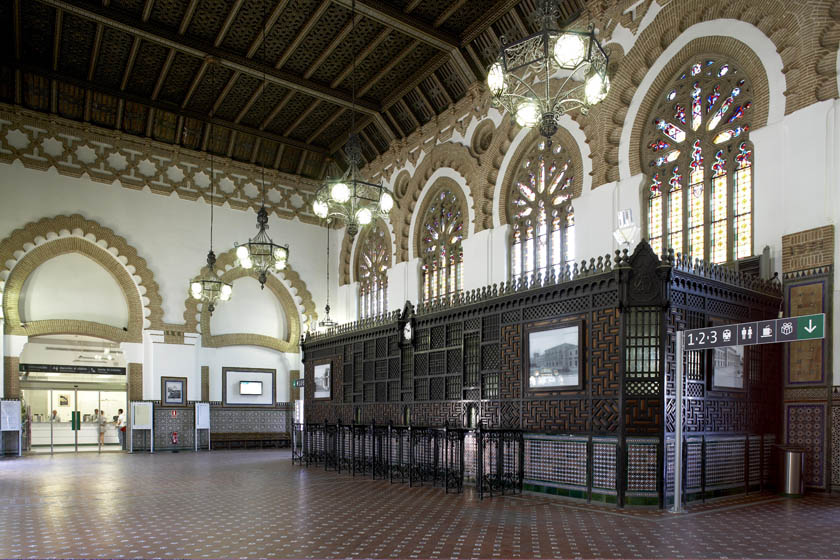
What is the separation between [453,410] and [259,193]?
13296 mm

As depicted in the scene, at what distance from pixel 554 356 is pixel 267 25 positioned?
435 inches

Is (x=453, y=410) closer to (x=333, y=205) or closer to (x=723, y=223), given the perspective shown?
(x=333, y=205)

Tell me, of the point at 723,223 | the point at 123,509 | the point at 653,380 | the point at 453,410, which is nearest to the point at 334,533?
the point at 123,509

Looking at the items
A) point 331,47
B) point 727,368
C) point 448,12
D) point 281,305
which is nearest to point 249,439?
point 281,305

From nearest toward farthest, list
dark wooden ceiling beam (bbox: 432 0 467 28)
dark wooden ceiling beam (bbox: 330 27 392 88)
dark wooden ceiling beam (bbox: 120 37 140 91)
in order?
dark wooden ceiling beam (bbox: 432 0 467 28)
dark wooden ceiling beam (bbox: 330 27 392 88)
dark wooden ceiling beam (bbox: 120 37 140 91)

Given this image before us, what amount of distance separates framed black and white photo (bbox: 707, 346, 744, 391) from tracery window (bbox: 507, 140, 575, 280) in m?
4.86

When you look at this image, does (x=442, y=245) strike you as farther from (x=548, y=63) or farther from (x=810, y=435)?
(x=548, y=63)

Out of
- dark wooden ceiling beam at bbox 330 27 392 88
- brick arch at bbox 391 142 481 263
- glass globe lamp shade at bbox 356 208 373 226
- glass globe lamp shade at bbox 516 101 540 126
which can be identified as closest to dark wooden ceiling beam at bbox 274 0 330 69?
dark wooden ceiling beam at bbox 330 27 392 88

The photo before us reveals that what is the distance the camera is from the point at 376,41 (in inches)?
628

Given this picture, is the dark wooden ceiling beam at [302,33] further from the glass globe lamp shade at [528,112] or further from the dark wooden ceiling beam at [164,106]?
the glass globe lamp shade at [528,112]

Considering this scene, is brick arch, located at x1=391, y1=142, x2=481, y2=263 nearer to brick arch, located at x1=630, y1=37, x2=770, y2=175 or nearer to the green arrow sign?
brick arch, located at x1=630, y1=37, x2=770, y2=175

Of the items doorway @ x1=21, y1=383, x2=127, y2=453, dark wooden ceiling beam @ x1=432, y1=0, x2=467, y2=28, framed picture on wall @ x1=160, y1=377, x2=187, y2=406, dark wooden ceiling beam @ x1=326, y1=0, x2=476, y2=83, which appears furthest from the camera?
doorway @ x1=21, y1=383, x2=127, y2=453

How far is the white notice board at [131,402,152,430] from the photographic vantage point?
18.6 m

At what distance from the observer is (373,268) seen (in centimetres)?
2128
